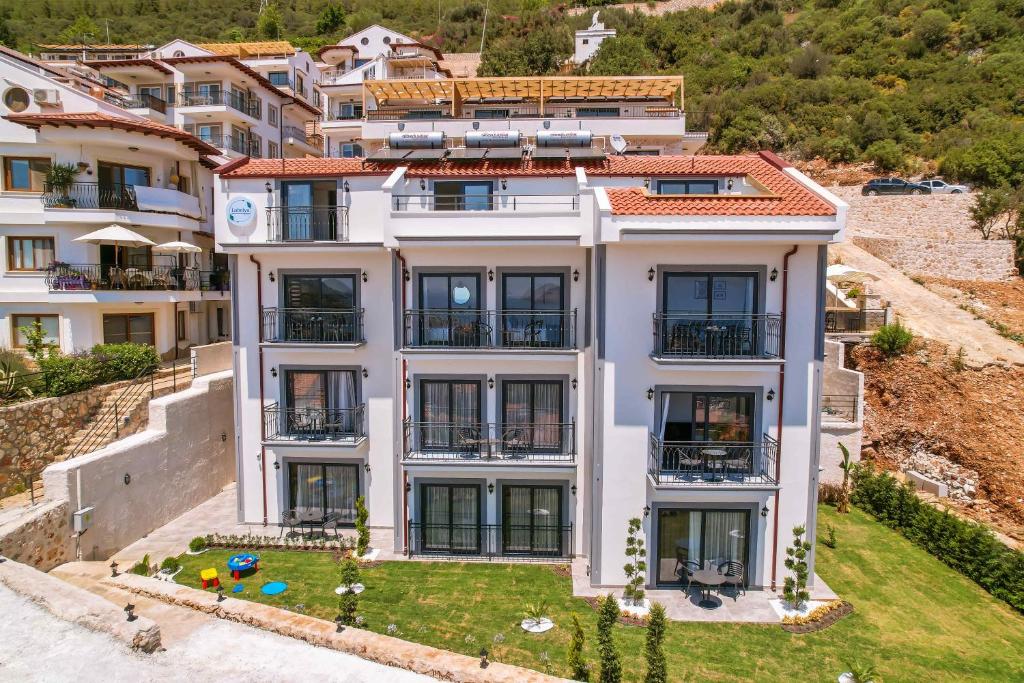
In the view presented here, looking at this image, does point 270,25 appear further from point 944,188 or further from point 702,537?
point 702,537

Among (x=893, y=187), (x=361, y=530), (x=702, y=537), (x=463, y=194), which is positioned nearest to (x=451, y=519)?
(x=361, y=530)

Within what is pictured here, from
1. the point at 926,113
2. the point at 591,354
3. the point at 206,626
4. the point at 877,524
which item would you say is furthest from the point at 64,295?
the point at 926,113

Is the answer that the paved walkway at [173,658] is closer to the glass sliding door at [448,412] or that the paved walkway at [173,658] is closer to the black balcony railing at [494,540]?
the black balcony railing at [494,540]

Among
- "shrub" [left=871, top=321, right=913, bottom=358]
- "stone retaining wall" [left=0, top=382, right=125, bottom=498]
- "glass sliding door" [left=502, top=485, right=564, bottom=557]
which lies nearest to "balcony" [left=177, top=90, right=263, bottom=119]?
"stone retaining wall" [left=0, top=382, right=125, bottom=498]

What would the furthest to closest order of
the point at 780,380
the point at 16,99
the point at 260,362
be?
the point at 16,99
the point at 260,362
the point at 780,380

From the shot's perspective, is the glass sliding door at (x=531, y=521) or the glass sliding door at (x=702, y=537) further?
the glass sliding door at (x=531, y=521)

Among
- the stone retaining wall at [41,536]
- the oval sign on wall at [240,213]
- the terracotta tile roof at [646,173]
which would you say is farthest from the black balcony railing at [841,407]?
the stone retaining wall at [41,536]

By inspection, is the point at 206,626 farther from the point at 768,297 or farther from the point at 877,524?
the point at 877,524
